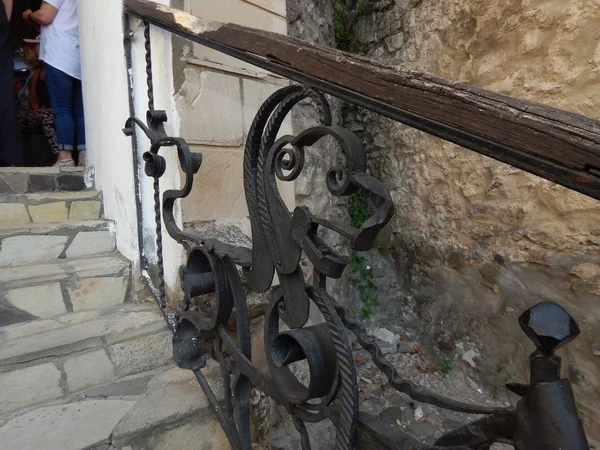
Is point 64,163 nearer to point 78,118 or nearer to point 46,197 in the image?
point 78,118

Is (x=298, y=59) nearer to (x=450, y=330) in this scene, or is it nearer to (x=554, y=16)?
(x=554, y=16)

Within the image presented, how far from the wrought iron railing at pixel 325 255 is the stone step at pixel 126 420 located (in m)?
0.08

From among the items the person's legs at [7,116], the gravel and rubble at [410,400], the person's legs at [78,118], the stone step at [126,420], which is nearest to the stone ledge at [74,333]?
the stone step at [126,420]

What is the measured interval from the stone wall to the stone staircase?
98 cm

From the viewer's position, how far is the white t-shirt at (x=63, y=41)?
2664mm

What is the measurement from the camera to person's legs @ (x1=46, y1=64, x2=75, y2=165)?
2.75 m

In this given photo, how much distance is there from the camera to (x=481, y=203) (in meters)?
2.04

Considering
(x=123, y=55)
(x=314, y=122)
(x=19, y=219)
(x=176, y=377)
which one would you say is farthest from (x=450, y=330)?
(x=19, y=219)

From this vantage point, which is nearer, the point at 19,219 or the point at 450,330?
the point at 19,219

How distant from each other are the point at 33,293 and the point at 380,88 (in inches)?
55.9

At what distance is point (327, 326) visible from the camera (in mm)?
794

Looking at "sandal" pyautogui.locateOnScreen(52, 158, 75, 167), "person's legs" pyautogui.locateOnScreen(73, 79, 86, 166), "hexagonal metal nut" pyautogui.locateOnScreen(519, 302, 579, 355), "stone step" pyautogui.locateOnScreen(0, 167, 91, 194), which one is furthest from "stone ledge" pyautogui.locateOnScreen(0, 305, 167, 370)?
"person's legs" pyautogui.locateOnScreen(73, 79, 86, 166)

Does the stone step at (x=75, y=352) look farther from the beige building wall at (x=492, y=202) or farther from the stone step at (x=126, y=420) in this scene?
the beige building wall at (x=492, y=202)

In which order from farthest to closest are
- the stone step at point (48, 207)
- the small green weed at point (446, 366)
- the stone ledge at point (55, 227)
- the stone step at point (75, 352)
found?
the small green weed at point (446, 366) → the stone step at point (48, 207) → the stone ledge at point (55, 227) → the stone step at point (75, 352)
